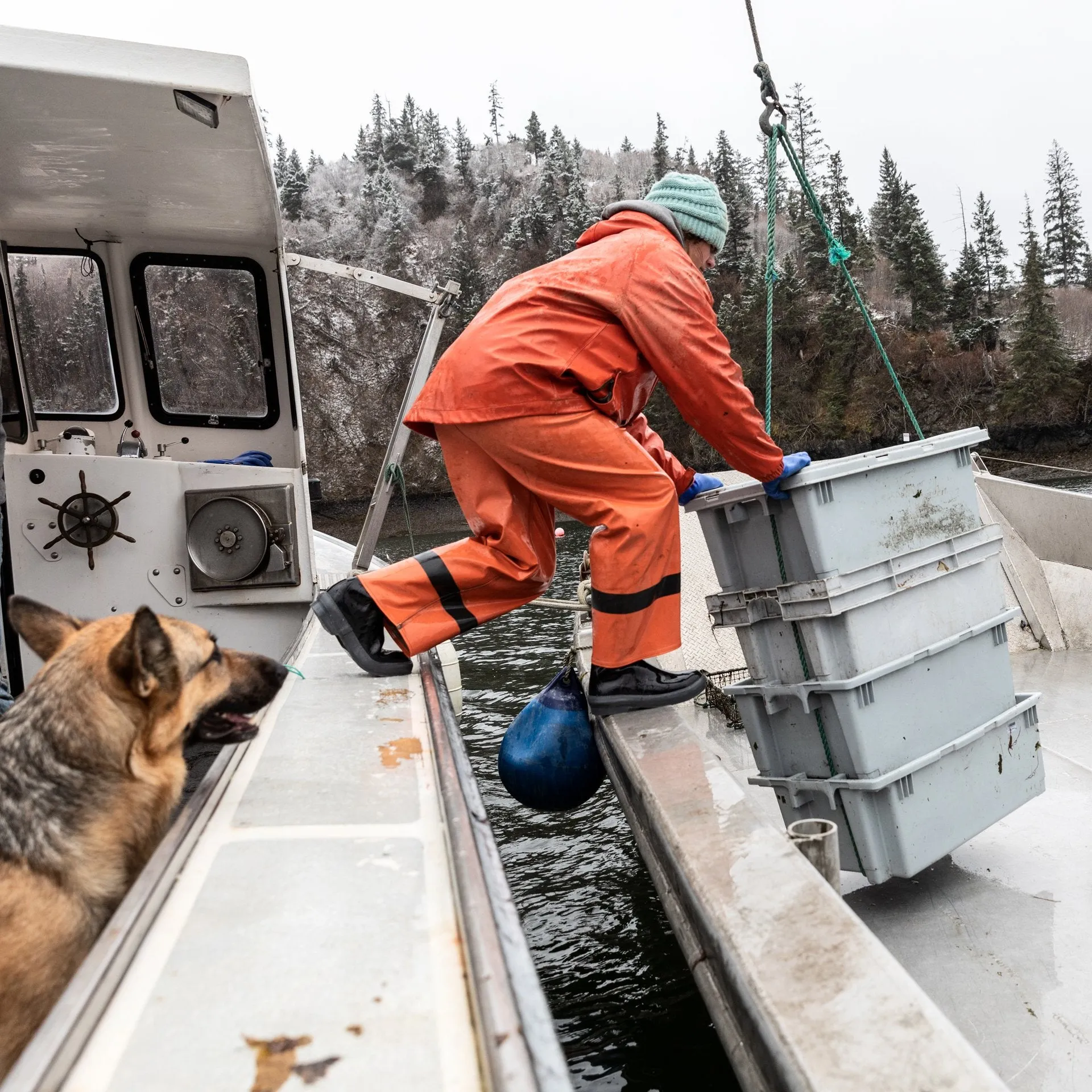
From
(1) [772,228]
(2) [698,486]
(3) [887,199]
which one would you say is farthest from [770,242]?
(3) [887,199]

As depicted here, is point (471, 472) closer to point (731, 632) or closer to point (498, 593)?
point (498, 593)

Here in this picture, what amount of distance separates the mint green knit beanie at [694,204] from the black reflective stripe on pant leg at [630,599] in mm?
1264

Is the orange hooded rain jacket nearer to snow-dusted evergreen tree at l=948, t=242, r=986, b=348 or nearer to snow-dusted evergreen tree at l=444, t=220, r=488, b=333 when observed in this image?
snow-dusted evergreen tree at l=444, t=220, r=488, b=333

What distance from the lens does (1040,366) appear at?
46.2m

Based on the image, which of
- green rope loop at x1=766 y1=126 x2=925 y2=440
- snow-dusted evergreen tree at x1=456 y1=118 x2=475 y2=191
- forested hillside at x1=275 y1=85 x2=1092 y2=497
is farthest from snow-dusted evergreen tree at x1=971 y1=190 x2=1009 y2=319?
green rope loop at x1=766 y1=126 x2=925 y2=440

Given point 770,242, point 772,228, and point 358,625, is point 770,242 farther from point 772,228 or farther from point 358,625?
point 358,625

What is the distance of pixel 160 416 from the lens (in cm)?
577

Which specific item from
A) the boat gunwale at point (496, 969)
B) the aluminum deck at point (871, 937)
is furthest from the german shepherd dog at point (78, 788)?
the aluminum deck at point (871, 937)

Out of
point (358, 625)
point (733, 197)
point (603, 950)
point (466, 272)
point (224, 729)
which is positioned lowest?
point (603, 950)

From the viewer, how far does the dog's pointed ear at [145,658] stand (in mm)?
1779

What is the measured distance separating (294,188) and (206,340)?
212 ft

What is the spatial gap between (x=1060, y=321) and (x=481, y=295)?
30060 millimetres

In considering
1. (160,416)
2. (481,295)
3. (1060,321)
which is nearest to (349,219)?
(481,295)

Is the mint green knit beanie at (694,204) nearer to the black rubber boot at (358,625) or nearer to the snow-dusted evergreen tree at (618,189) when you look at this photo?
the black rubber boot at (358,625)
